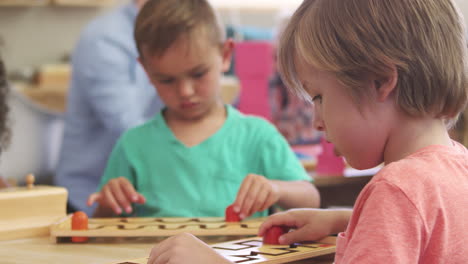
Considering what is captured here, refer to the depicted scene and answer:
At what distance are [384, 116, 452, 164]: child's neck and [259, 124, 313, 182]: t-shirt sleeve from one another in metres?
0.73

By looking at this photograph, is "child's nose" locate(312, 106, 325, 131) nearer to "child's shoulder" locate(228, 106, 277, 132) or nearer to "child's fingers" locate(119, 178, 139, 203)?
"child's fingers" locate(119, 178, 139, 203)

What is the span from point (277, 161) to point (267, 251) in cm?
64

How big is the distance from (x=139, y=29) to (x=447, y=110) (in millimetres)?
933

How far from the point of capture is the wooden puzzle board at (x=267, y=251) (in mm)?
911

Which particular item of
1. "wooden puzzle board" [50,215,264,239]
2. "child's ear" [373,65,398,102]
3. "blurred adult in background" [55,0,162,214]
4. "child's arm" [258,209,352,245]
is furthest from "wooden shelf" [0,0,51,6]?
"child's ear" [373,65,398,102]

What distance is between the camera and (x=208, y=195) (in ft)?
5.14

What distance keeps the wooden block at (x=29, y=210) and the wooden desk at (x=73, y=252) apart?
0.07ft

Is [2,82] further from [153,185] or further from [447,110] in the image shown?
[447,110]

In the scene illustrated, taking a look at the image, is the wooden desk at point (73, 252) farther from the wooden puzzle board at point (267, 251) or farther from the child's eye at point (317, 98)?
the child's eye at point (317, 98)

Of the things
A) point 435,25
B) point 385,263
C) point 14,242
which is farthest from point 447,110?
point 14,242

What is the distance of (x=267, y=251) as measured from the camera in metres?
0.97

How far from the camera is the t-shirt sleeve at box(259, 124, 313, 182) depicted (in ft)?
5.16

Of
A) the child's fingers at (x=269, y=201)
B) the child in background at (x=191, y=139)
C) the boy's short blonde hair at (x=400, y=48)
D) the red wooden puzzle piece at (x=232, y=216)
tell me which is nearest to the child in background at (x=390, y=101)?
the boy's short blonde hair at (x=400, y=48)

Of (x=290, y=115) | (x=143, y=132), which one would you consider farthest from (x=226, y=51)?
(x=290, y=115)
